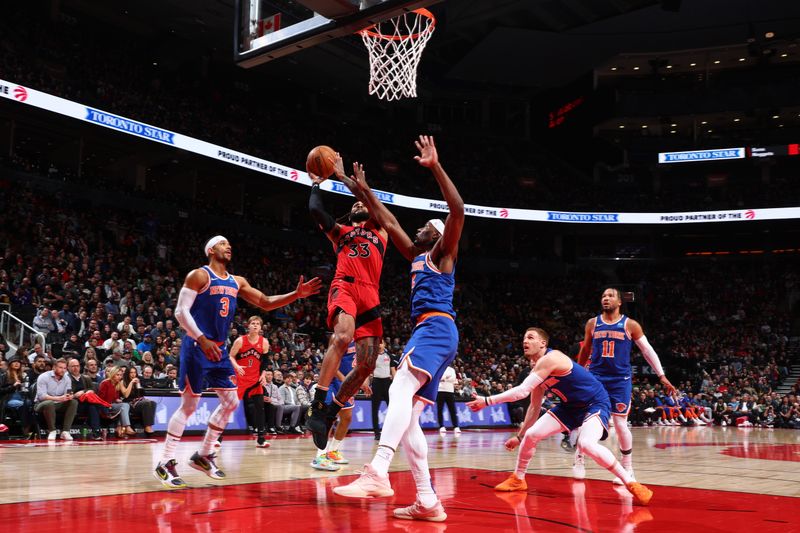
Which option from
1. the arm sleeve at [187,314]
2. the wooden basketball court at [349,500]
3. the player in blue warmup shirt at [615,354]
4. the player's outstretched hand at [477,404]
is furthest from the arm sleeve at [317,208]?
the player in blue warmup shirt at [615,354]

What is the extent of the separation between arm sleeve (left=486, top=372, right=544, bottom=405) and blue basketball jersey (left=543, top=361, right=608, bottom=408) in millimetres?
350

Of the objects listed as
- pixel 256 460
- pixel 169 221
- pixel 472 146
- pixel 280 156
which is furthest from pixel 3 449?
pixel 472 146

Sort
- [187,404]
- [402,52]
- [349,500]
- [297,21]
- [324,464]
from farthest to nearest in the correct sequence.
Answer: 1. [402,52]
2. [297,21]
3. [324,464]
4. [187,404]
5. [349,500]

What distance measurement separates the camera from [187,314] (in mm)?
5941

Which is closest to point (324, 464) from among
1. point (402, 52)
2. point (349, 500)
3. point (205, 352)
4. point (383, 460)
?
point (349, 500)

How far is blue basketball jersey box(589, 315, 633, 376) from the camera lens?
25.2ft

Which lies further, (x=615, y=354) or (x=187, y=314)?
(x=615, y=354)

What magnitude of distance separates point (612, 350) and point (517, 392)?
7.79 feet

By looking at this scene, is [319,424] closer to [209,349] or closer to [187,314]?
[209,349]

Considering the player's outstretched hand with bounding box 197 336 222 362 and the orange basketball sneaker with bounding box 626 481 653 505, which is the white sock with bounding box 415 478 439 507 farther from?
the player's outstretched hand with bounding box 197 336 222 362

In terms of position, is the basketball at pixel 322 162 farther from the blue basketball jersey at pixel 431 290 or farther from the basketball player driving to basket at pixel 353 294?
the blue basketball jersey at pixel 431 290

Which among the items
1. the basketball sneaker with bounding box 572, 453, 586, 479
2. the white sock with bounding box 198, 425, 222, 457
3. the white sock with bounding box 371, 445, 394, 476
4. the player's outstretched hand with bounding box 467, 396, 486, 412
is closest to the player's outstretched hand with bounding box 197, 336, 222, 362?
the white sock with bounding box 198, 425, 222, 457

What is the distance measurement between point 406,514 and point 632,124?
36.0 m

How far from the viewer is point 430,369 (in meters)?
4.80
